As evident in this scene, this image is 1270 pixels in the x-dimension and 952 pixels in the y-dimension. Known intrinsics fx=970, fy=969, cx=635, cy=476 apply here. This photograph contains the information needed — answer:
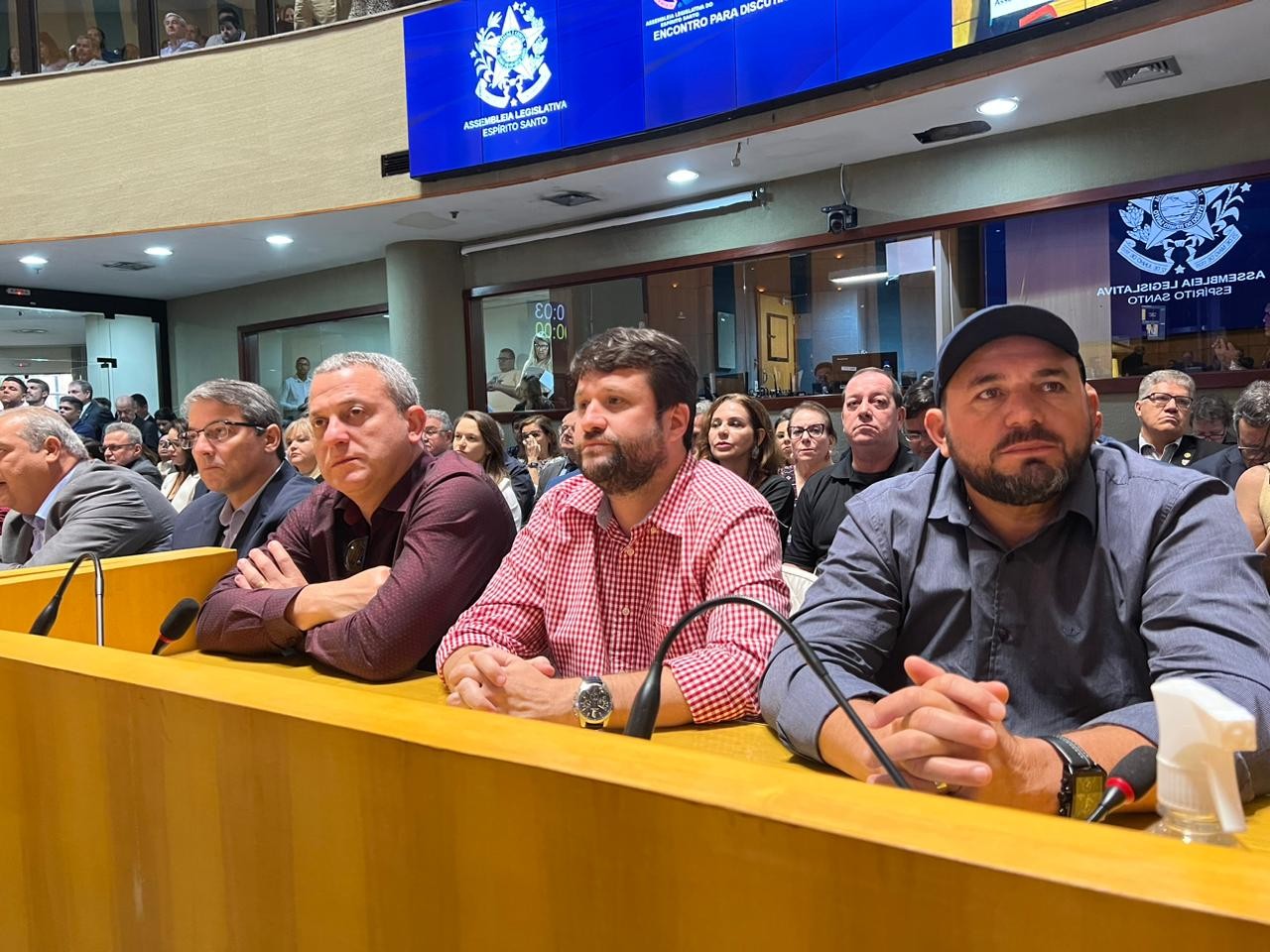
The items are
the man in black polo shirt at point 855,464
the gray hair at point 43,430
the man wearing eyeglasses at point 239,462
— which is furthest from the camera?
the man in black polo shirt at point 855,464

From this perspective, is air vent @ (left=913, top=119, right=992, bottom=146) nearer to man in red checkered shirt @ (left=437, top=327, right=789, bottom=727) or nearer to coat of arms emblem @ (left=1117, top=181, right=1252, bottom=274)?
coat of arms emblem @ (left=1117, top=181, right=1252, bottom=274)

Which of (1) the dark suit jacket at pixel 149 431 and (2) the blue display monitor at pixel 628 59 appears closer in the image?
(2) the blue display monitor at pixel 628 59

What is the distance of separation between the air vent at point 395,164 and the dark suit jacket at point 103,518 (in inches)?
177

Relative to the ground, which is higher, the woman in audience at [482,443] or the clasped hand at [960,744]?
the woman in audience at [482,443]

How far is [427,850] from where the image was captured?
81cm

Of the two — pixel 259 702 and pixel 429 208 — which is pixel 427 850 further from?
pixel 429 208

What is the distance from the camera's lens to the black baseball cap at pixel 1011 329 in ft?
4.79

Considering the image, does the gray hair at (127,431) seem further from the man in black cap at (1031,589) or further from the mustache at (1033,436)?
the mustache at (1033,436)

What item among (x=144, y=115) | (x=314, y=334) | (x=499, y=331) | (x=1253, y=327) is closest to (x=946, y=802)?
(x=1253, y=327)

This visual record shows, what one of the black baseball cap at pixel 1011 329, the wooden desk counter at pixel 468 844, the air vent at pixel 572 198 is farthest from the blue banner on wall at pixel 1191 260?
the wooden desk counter at pixel 468 844

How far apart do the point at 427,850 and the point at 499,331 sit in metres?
8.29

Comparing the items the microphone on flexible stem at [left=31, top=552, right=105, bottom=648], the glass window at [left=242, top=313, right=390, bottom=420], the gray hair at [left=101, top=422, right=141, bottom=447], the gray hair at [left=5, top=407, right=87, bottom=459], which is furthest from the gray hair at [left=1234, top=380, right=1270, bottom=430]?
the glass window at [left=242, top=313, right=390, bottom=420]

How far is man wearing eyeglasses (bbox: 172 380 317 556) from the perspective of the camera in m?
2.90

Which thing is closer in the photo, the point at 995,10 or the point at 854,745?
the point at 854,745
